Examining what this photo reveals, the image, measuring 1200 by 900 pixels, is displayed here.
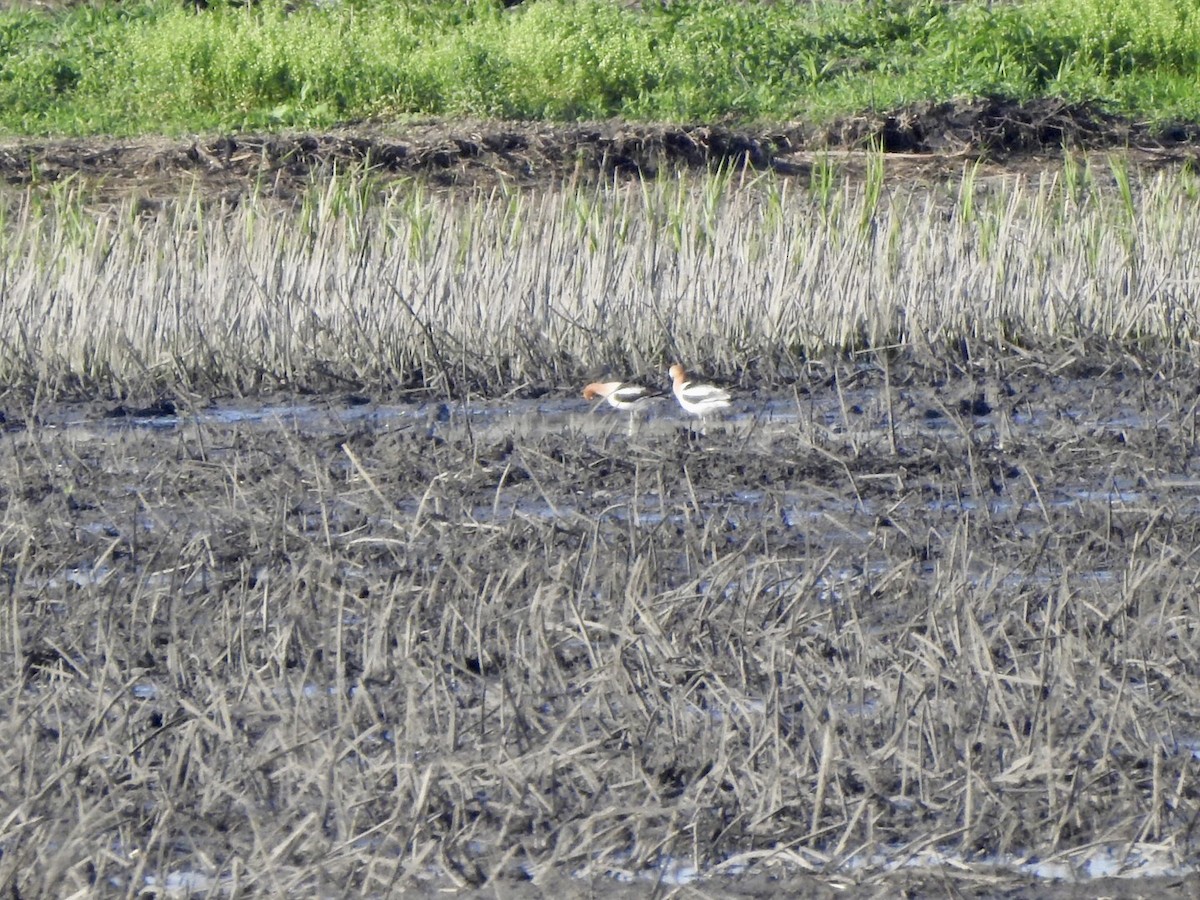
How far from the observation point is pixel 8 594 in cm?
336

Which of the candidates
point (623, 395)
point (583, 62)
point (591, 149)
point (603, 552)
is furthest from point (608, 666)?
point (583, 62)

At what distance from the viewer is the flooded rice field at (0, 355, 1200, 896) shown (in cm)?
234

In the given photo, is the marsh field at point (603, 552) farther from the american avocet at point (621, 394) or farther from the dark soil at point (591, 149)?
the dark soil at point (591, 149)

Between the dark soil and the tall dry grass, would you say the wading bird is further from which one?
the dark soil

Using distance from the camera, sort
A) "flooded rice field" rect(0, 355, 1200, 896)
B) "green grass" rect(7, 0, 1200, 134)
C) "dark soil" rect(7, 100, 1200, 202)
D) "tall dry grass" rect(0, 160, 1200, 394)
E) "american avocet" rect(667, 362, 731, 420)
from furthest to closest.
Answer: "green grass" rect(7, 0, 1200, 134) → "dark soil" rect(7, 100, 1200, 202) → "tall dry grass" rect(0, 160, 1200, 394) → "american avocet" rect(667, 362, 731, 420) → "flooded rice field" rect(0, 355, 1200, 896)

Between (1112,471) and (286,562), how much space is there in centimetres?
189

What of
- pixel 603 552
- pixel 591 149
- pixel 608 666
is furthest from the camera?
pixel 591 149

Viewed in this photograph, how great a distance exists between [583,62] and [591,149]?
8.08 feet

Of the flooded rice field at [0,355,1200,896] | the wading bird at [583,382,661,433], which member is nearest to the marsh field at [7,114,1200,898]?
the flooded rice field at [0,355,1200,896]

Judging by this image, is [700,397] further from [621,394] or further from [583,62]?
[583,62]

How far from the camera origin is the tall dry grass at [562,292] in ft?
17.7

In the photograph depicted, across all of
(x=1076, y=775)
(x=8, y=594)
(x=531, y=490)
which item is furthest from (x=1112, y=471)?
(x=8, y=594)

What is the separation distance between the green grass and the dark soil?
2.30 feet

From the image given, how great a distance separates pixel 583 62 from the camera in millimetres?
10992
